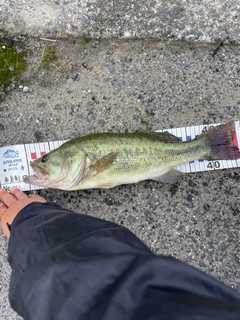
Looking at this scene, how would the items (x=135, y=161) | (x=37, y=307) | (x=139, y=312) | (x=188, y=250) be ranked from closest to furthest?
(x=139, y=312) → (x=37, y=307) → (x=135, y=161) → (x=188, y=250)

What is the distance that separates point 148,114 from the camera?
347 cm

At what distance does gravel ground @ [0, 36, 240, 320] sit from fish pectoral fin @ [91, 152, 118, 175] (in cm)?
48

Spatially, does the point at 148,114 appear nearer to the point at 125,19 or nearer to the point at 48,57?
the point at 125,19

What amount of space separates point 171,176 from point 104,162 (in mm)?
725

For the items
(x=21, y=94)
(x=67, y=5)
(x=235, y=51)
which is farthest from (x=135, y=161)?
(x=67, y=5)

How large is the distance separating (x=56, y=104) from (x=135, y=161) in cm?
112

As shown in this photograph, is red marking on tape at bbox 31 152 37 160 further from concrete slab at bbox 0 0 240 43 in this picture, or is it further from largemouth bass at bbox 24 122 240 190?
concrete slab at bbox 0 0 240 43

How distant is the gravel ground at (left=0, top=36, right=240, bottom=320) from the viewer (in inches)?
134

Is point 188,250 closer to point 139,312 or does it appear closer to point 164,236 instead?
point 164,236

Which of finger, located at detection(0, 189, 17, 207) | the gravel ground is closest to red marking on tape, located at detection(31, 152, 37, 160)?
the gravel ground

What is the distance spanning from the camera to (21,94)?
349 centimetres

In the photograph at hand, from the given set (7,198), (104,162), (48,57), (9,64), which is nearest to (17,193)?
(7,198)

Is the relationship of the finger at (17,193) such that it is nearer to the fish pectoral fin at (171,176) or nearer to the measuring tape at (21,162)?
the measuring tape at (21,162)

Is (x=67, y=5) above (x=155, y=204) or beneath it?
above
